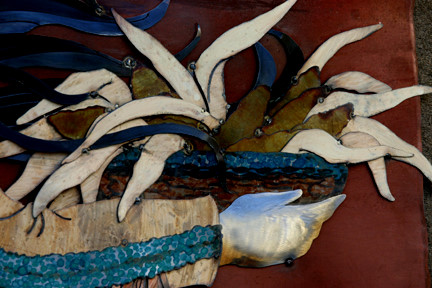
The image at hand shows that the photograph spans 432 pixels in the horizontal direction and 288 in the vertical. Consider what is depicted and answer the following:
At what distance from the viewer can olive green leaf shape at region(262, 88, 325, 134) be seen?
3.45 feet

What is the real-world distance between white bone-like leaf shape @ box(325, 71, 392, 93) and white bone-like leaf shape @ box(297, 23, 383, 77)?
0.04 metres

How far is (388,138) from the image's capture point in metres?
1.12

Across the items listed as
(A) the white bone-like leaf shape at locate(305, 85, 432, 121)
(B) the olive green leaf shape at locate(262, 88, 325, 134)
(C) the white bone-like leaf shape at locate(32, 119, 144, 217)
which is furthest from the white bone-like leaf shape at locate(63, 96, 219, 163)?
(A) the white bone-like leaf shape at locate(305, 85, 432, 121)

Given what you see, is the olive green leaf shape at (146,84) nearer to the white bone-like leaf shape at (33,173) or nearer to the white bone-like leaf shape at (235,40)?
the white bone-like leaf shape at (235,40)

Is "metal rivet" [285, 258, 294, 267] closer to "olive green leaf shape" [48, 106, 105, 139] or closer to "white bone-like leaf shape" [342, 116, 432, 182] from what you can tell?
"white bone-like leaf shape" [342, 116, 432, 182]

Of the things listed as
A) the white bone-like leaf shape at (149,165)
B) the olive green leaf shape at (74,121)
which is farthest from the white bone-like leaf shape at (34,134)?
the white bone-like leaf shape at (149,165)

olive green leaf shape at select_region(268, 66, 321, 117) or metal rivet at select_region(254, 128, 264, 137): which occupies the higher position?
olive green leaf shape at select_region(268, 66, 321, 117)

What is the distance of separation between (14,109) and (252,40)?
47 cm

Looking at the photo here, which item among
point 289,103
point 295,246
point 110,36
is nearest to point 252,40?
point 289,103

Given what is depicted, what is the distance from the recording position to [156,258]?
3.01 feet

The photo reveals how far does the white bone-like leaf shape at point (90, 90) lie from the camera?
0.92 m

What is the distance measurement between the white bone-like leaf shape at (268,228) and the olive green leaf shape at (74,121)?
30 cm

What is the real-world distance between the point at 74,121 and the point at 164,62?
0.20 metres

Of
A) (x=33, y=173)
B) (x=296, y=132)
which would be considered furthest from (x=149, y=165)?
(x=296, y=132)
